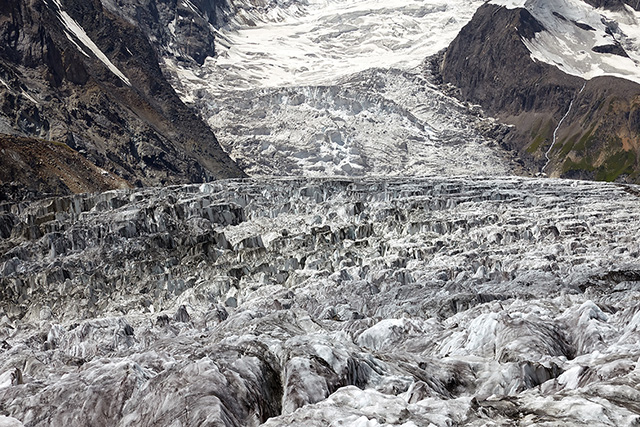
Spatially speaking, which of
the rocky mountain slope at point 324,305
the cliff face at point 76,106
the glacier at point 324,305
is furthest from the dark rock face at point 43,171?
the rocky mountain slope at point 324,305

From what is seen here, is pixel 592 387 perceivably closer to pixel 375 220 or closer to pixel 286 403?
pixel 286 403

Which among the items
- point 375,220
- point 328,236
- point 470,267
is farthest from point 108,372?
point 375,220

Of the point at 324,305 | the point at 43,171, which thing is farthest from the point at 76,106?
the point at 324,305

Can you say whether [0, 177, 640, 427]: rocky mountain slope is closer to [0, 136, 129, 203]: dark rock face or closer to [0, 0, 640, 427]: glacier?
[0, 0, 640, 427]: glacier

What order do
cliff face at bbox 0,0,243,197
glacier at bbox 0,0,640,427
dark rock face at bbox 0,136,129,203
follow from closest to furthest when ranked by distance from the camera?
glacier at bbox 0,0,640,427, dark rock face at bbox 0,136,129,203, cliff face at bbox 0,0,243,197

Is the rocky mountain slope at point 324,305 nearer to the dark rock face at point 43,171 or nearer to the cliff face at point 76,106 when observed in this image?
the dark rock face at point 43,171

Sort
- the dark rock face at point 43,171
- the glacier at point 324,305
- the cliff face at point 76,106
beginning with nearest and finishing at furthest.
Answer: the glacier at point 324,305 < the dark rock face at point 43,171 < the cliff face at point 76,106

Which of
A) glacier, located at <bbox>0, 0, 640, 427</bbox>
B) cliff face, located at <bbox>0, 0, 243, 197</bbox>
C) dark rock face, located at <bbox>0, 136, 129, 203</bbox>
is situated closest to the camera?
glacier, located at <bbox>0, 0, 640, 427</bbox>

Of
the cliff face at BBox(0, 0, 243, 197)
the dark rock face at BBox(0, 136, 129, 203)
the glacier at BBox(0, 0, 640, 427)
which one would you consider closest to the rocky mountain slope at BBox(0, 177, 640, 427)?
the glacier at BBox(0, 0, 640, 427)
